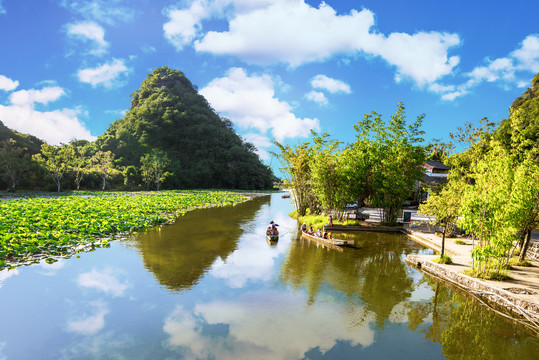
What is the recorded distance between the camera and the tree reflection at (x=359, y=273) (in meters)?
12.0

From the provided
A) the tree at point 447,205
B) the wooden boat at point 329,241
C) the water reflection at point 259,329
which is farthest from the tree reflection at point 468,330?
the wooden boat at point 329,241

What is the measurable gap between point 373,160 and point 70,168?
190 feet

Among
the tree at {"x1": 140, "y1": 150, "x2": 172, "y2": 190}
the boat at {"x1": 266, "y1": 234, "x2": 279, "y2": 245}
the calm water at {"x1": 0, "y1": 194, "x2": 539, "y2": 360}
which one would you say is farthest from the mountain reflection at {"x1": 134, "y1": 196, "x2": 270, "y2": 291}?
the tree at {"x1": 140, "y1": 150, "x2": 172, "y2": 190}

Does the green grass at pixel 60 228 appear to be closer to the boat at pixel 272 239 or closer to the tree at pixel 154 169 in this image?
the boat at pixel 272 239

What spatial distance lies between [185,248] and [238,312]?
923cm

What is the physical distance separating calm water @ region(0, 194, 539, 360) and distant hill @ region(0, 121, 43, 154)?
59371mm

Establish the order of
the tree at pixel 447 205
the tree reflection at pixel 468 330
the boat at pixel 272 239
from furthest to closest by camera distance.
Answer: the boat at pixel 272 239 < the tree at pixel 447 205 < the tree reflection at pixel 468 330

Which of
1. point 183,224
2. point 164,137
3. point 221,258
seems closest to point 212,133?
point 164,137

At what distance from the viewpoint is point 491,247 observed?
39.3 feet

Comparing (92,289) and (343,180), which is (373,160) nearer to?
(343,180)

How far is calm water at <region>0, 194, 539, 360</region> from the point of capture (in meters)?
8.41

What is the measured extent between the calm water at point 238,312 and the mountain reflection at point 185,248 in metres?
0.13

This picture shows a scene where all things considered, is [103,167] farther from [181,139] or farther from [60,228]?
[60,228]

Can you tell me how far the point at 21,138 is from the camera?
208 feet
